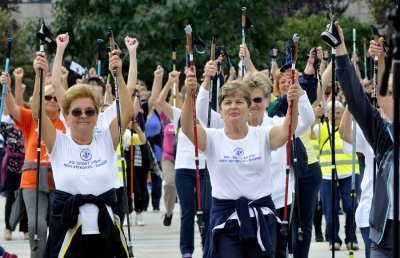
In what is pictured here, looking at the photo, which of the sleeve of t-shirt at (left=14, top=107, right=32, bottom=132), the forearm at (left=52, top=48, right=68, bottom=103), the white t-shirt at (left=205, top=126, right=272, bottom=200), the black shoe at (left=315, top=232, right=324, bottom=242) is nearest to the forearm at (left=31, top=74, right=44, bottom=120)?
the forearm at (left=52, top=48, right=68, bottom=103)

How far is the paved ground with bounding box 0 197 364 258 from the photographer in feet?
45.1

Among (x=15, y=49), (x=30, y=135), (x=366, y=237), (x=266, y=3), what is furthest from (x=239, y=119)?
(x=15, y=49)

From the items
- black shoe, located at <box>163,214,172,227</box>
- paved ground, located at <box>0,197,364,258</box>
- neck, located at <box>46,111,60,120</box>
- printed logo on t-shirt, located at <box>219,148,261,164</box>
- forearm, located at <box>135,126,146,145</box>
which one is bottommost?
paved ground, located at <box>0,197,364,258</box>

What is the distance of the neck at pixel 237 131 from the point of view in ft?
27.7

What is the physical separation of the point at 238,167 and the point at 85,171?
103 cm

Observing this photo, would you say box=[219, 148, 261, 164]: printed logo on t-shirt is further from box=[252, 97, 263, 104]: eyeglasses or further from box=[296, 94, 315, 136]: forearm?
box=[252, 97, 263, 104]: eyeglasses

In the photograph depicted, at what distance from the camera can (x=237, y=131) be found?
333 inches

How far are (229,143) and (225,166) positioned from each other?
173mm

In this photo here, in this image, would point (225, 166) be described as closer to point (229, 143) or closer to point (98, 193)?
point (229, 143)

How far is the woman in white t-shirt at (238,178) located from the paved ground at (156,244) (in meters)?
5.15

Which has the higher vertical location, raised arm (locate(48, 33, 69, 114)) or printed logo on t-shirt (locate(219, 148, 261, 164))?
raised arm (locate(48, 33, 69, 114))

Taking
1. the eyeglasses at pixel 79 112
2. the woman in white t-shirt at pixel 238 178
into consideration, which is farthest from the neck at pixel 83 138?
the woman in white t-shirt at pixel 238 178

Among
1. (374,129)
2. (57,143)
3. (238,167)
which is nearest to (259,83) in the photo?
(238,167)

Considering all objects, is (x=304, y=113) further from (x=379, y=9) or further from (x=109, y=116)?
(x=379, y=9)
